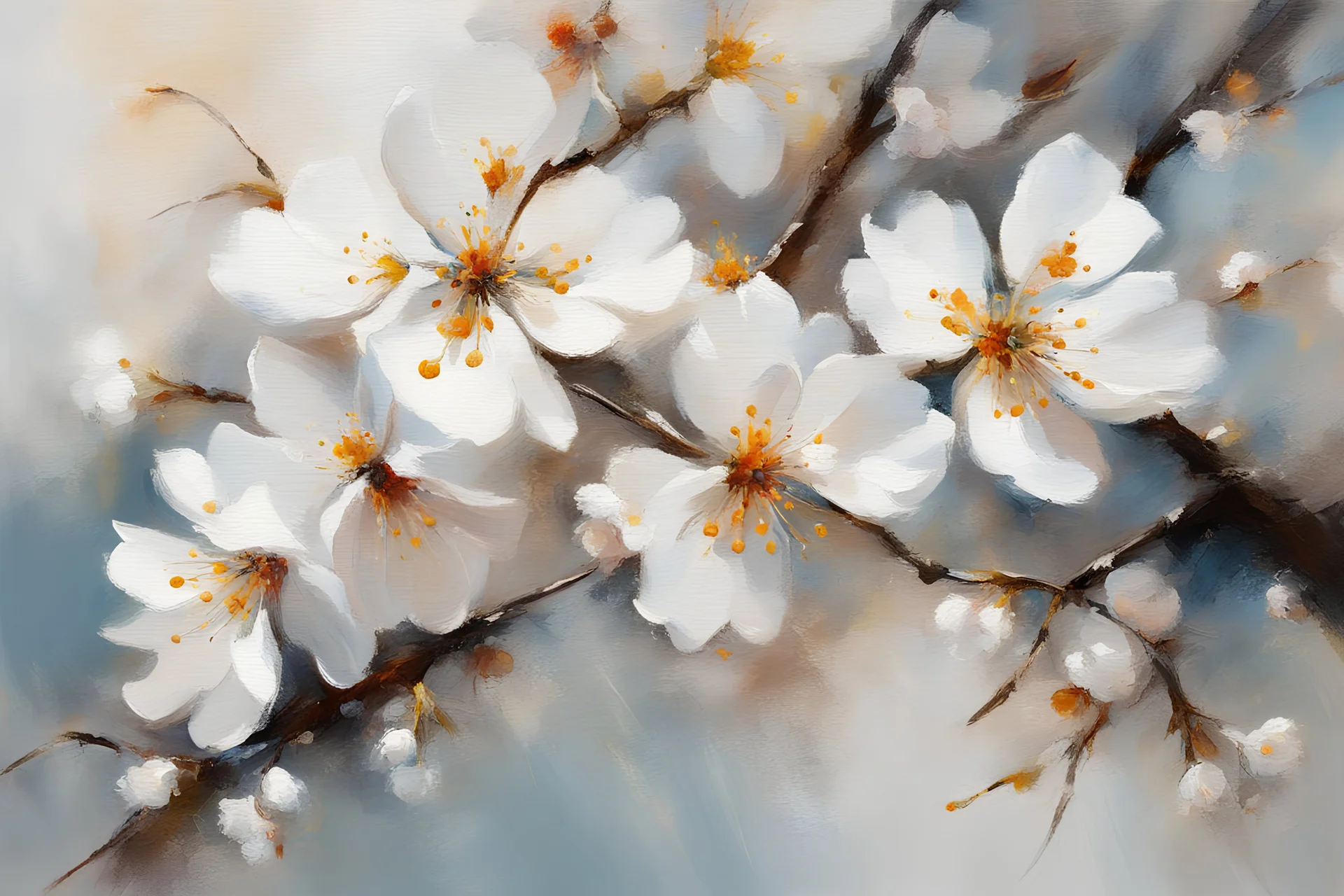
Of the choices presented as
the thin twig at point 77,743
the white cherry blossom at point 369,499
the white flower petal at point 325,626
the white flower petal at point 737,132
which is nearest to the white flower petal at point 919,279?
the white flower petal at point 737,132

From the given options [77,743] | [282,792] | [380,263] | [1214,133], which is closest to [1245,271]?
[1214,133]

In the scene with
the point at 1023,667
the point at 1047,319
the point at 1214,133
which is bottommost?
the point at 1023,667

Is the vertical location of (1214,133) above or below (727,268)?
above

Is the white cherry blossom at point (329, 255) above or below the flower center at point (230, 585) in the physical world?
above

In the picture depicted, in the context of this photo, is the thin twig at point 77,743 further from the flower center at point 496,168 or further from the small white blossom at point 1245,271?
the small white blossom at point 1245,271

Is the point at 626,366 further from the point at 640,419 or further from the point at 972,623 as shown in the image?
the point at 972,623

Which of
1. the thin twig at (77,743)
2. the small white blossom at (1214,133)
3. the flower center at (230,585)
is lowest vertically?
the thin twig at (77,743)

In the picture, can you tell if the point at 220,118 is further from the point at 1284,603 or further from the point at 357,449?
the point at 1284,603

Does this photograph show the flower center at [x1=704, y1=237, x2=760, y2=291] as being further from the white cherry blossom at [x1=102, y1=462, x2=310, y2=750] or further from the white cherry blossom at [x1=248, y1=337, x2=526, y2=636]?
the white cherry blossom at [x1=102, y1=462, x2=310, y2=750]
